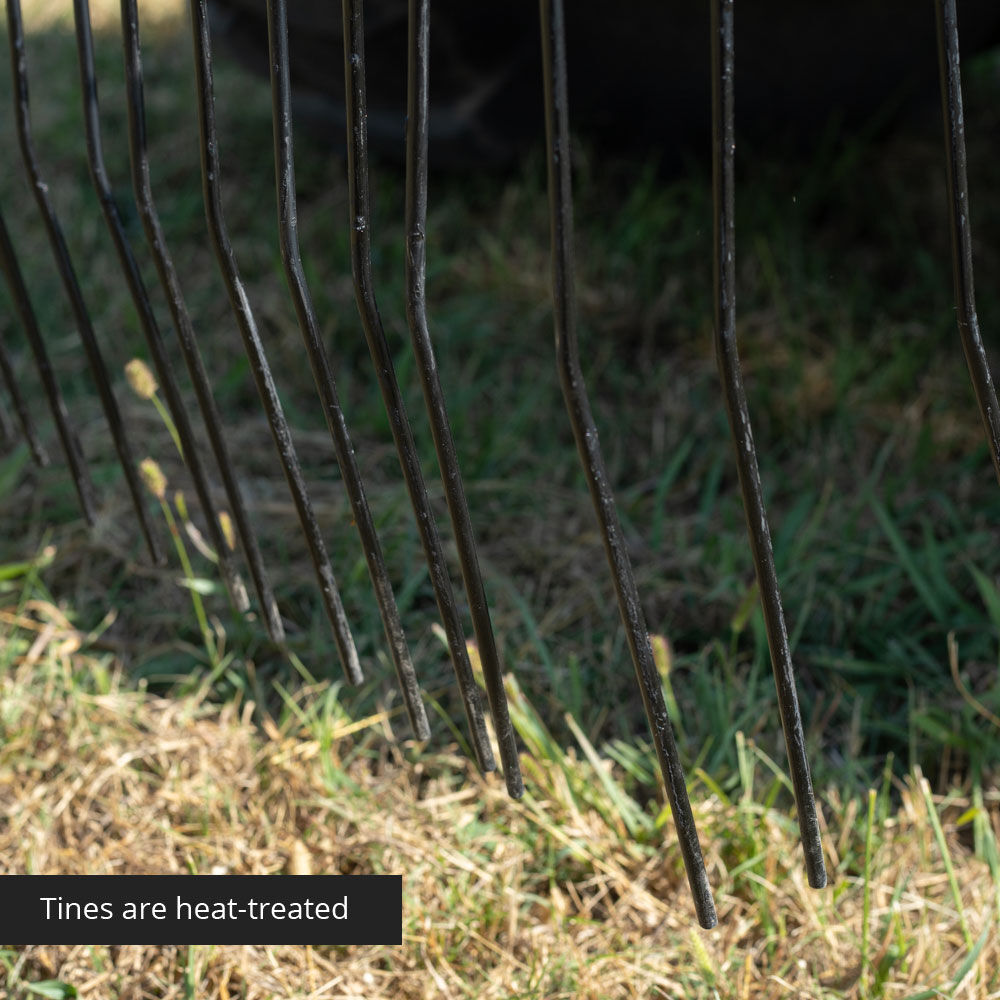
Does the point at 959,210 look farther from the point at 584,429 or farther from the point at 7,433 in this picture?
the point at 7,433

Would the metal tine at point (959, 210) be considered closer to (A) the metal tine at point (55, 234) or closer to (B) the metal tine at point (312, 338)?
(B) the metal tine at point (312, 338)

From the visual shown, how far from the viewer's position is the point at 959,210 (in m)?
1.01

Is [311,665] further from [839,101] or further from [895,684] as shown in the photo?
[839,101]

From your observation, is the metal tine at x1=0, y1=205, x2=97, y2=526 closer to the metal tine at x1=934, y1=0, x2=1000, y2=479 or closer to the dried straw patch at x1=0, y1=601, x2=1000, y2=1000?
the dried straw patch at x1=0, y1=601, x2=1000, y2=1000

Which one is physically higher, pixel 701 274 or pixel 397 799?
pixel 701 274

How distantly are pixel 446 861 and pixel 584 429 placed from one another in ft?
2.19

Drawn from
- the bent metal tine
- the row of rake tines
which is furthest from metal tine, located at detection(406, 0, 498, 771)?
the bent metal tine

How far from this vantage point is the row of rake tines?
993 millimetres

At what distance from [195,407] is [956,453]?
1455mm

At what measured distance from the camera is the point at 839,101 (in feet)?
8.48

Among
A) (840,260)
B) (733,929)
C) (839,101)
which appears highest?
(839,101)

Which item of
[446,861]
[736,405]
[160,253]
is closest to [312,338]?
[160,253]

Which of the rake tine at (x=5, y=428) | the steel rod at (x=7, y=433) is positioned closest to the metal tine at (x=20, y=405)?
the rake tine at (x=5, y=428)

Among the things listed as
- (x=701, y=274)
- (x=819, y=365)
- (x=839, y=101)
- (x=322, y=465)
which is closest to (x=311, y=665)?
(x=322, y=465)
